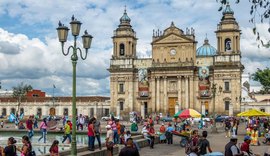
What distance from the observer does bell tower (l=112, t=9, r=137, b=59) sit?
74.6m

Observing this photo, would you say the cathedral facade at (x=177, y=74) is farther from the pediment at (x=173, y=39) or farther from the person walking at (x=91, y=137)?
the person walking at (x=91, y=137)

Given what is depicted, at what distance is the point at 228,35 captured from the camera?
6975cm

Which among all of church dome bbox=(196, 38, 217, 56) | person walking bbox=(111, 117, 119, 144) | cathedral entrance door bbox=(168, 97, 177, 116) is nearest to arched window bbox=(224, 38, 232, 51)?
church dome bbox=(196, 38, 217, 56)

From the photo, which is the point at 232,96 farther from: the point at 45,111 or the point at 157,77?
the point at 45,111

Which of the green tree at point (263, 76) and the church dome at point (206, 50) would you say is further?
the church dome at point (206, 50)

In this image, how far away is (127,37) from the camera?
74688 millimetres

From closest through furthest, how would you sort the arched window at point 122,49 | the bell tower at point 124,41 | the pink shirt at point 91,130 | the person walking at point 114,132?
the pink shirt at point 91,130, the person walking at point 114,132, the bell tower at point 124,41, the arched window at point 122,49

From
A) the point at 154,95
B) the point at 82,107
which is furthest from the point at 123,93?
the point at 82,107

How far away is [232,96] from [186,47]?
10.3 meters

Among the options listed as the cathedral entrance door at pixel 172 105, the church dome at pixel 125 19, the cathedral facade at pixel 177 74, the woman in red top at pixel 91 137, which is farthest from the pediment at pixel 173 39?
the woman in red top at pixel 91 137

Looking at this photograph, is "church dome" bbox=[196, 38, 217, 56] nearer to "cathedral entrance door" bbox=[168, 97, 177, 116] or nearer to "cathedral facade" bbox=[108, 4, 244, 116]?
"cathedral facade" bbox=[108, 4, 244, 116]

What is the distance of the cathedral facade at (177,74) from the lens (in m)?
69.1

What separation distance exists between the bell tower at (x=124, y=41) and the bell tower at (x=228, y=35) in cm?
1422

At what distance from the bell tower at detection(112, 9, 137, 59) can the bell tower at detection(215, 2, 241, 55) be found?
14219mm
